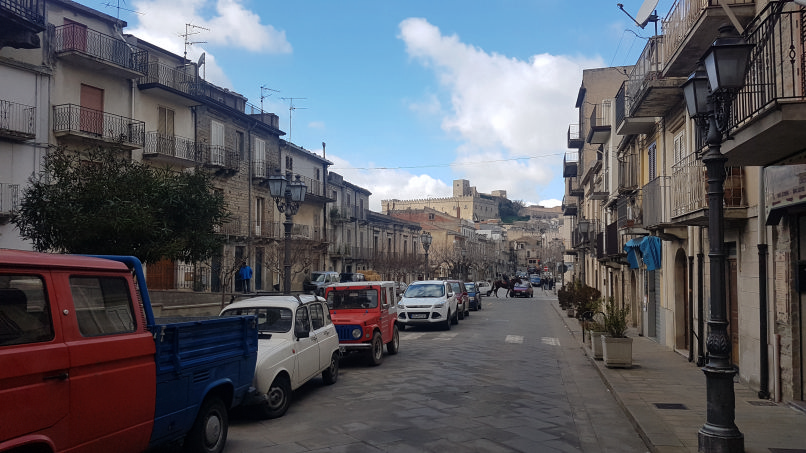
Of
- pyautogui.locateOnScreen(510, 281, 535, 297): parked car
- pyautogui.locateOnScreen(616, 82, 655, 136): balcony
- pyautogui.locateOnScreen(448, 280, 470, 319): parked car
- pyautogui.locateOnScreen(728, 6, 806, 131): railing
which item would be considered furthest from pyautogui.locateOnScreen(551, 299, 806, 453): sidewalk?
pyautogui.locateOnScreen(510, 281, 535, 297): parked car

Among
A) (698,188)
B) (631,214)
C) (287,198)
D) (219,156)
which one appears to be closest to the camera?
(698,188)

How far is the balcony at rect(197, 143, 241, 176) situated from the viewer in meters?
31.0

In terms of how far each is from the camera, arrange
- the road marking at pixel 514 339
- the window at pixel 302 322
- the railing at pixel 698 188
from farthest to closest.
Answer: the road marking at pixel 514 339 < the railing at pixel 698 188 < the window at pixel 302 322

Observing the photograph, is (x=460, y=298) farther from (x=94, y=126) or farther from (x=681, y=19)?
(x=681, y=19)

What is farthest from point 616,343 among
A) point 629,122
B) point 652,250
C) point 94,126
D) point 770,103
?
point 94,126

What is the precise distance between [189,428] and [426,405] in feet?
14.1

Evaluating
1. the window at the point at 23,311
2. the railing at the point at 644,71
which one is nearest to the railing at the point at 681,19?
the railing at the point at 644,71

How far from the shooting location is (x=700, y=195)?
1183 cm

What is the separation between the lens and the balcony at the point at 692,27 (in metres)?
10.7

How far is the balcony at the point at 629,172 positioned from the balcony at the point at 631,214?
1.78 feet

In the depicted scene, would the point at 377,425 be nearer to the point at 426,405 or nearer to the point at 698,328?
the point at 426,405

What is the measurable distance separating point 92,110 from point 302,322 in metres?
18.0

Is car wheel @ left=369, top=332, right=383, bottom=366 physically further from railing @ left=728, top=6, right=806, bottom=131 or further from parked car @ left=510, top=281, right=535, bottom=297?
parked car @ left=510, top=281, right=535, bottom=297

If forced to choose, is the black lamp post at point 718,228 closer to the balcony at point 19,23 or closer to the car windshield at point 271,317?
the car windshield at point 271,317
